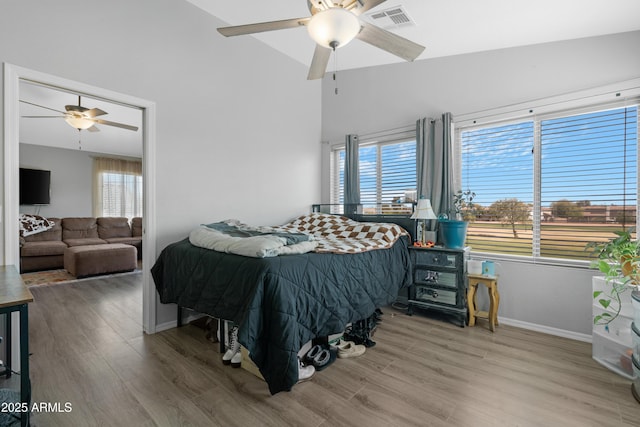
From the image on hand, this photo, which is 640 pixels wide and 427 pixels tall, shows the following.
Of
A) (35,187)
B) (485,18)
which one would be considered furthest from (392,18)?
(35,187)

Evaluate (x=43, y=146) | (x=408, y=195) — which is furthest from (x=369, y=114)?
(x=43, y=146)

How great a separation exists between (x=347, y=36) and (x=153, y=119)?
6.13 feet

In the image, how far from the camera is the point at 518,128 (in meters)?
→ 2.94

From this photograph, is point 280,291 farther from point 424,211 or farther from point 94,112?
point 94,112

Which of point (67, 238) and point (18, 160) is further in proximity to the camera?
point (67, 238)

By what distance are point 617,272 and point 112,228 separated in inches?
307

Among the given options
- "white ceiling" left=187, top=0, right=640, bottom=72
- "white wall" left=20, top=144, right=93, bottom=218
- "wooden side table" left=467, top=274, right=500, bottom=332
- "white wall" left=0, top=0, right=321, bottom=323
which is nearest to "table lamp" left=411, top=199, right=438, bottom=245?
"wooden side table" left=467, top=274, right=500, bottom=332

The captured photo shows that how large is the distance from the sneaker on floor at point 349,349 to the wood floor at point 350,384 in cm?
5

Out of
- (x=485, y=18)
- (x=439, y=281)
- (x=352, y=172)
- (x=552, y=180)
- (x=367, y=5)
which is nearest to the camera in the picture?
(x=367, y=5)

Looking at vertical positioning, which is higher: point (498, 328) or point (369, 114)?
point (369, 114)

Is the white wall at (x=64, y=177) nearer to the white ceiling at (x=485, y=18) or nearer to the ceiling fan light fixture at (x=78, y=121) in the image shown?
the ceiling fan light fixture at (x=78, y=121)

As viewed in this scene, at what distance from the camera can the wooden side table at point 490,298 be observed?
8.96 ft

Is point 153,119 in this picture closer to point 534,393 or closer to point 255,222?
point 255,222

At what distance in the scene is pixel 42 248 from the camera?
191 inches
